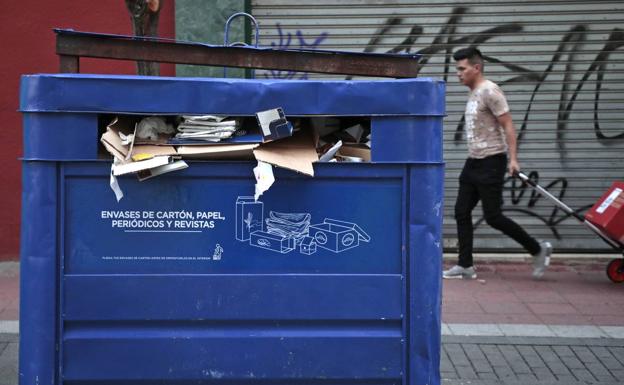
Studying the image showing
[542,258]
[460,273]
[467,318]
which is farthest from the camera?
[460,273]

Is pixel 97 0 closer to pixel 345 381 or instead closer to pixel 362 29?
pixel 362 29

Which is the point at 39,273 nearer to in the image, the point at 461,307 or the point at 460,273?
the point at 461,307

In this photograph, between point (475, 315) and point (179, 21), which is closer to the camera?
point (475, 315)

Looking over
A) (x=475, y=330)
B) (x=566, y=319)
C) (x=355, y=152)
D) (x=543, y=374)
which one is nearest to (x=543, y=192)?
(x=566, y=319)

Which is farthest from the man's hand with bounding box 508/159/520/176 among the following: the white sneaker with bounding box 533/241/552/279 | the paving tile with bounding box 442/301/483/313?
the paving tile with bounding box 442/301/483/313

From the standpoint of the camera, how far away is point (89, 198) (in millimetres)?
3268

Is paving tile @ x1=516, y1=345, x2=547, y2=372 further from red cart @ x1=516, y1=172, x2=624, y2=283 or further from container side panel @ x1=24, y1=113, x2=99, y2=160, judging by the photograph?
container side panel @ x1=24, y1=113, x2=99, y2=160

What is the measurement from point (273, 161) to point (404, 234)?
55cm

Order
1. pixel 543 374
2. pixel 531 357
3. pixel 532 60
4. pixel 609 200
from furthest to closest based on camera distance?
pixel 532 60 < pixel 609 200 < pixel 531 357 < pixel 543 374

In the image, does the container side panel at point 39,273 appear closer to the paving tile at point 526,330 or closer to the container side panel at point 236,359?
the container side panel at point 236,359

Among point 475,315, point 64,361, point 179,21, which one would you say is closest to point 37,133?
point 64,361

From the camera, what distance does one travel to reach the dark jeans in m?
8.09

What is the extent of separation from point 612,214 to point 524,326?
176cm

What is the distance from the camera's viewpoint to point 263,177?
3.24 metres
